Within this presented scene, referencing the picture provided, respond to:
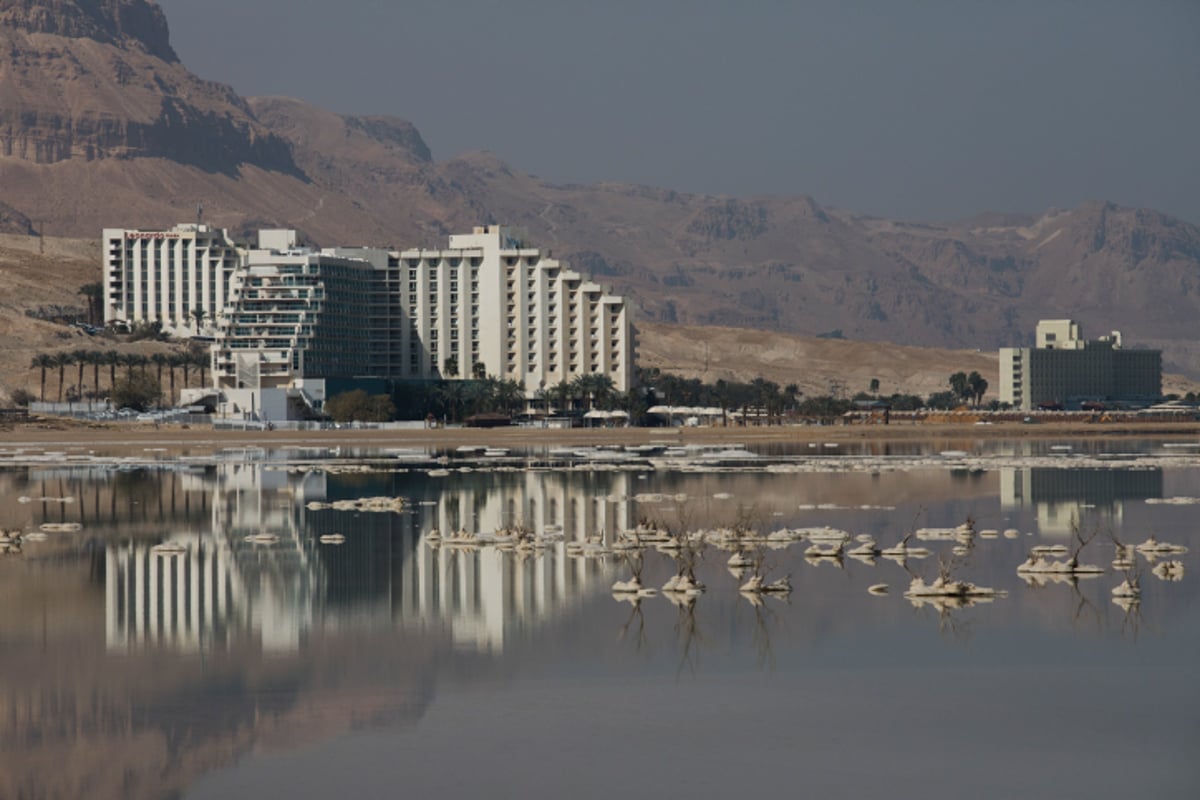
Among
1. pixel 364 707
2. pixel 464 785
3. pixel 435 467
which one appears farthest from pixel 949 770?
pixel 435 467

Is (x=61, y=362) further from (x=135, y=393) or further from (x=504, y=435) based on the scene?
(x=504, y=435)

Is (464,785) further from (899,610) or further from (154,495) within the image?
(154,495)

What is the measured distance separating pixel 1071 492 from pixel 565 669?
163ft

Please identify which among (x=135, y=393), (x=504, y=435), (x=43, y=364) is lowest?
(x=504, y=435)

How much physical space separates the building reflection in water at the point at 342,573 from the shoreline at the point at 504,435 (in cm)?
7150

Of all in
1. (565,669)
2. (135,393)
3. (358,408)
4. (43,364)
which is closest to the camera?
(565,669)

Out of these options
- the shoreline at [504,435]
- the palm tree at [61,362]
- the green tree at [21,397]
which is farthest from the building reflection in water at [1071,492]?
the palm tree at [61,362]

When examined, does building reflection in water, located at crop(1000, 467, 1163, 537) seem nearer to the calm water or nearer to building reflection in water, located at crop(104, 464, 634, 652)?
the calm water

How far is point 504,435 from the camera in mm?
169375

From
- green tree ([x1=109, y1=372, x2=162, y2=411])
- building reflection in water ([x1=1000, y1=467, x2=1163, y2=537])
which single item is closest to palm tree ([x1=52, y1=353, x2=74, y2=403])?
green tree ([x1=109, y1=372, x2=162, y2=411])

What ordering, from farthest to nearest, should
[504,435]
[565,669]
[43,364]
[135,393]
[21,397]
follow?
[43,364]
[21,397]
[135,393]
[504,435]
[565,669]

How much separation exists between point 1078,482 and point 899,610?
4880cm

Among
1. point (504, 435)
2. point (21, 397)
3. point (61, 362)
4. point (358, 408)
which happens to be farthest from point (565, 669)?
point (61, 362)

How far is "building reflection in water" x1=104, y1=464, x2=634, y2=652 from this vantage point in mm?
41062
